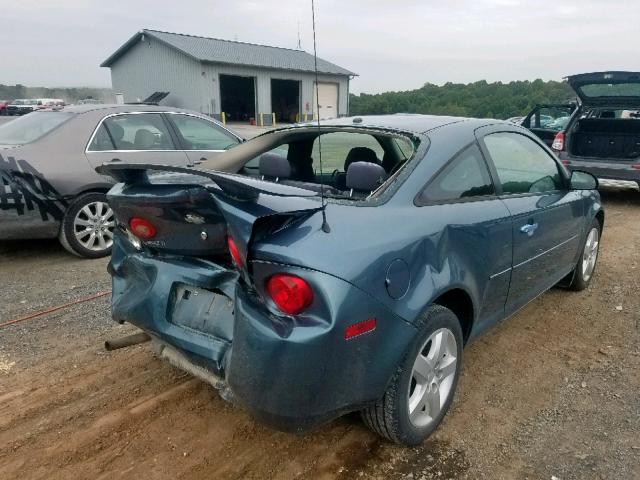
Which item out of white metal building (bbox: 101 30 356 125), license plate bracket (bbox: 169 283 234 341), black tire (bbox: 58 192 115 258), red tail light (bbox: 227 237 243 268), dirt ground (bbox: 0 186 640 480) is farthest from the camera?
white metal building (bbox: 101 30 356 125)

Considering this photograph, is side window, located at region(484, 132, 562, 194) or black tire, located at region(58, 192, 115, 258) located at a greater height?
side window, located at region(484, 132, 562, 194)

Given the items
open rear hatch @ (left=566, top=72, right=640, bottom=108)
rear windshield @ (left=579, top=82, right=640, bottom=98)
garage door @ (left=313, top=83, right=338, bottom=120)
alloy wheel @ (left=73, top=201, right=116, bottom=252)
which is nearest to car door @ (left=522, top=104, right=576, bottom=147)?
open rear hatch @ (left=566, top=72, right=640, bottom=108)

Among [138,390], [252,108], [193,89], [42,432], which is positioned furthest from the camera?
[252,108]

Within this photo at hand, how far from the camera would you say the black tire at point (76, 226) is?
16.6ft

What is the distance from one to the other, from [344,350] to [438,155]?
3.91 ft

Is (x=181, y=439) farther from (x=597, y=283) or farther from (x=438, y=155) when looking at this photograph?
(x=597, y=283)

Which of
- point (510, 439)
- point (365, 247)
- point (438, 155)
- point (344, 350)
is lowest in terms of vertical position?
point (510, 439)

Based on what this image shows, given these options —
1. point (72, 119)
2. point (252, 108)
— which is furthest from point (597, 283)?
point (252, 108)

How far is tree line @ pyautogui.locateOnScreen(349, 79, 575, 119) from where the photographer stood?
2588 centimetres

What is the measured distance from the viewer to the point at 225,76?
3384 centimetres

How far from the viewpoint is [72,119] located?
5.25 meters

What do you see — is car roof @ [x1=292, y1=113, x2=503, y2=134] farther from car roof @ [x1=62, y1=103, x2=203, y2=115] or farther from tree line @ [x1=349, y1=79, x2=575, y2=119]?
tree line @ [x1=349, y1=79, x2=575, y2=119]

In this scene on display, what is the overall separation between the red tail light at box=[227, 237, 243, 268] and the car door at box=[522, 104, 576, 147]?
9.39 metres

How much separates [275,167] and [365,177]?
84 cm
